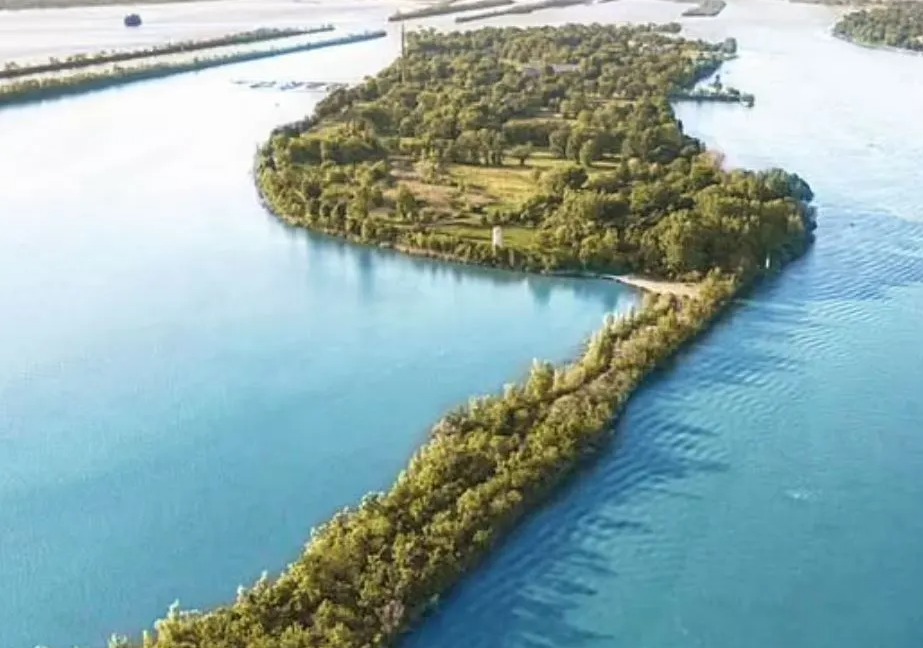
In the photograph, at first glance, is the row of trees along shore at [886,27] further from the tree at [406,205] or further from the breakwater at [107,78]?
the tree at [406,205]

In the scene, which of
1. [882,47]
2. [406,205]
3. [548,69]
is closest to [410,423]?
[406,205]

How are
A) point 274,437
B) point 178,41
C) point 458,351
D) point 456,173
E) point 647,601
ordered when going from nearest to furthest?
point 647,601 → point 274,437 → point 458,351 → point 456,173 → point 178,41

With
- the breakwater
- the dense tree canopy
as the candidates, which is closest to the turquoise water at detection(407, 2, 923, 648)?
the dense tree canopy

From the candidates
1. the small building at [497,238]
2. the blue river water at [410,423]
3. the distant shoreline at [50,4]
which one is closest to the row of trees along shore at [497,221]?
the small building at [497,238]

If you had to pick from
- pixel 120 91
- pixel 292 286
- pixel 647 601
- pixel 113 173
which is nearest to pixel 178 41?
pixel 120 91

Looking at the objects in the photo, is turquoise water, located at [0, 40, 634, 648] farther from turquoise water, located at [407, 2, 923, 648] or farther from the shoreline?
the shoreline

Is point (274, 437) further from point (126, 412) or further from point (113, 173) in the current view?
point (113, 173)

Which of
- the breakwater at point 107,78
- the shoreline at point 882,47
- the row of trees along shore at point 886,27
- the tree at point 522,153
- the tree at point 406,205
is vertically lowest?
the tree at point 406,205
